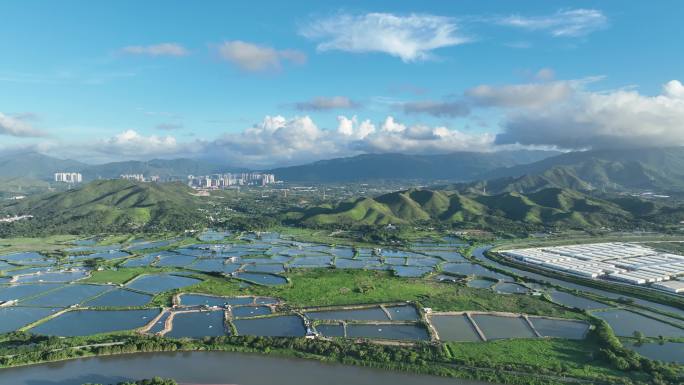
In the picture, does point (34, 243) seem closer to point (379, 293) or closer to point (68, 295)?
point (68, 295)

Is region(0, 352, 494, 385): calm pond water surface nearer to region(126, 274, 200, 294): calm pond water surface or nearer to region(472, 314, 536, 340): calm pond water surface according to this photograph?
region(472, 314, 536, 340): calm pond water surface

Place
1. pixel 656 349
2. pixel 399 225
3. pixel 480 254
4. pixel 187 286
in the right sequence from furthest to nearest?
pixel 399 225 → pixel 480 254 → pixel 187 286 → pixel 656 349

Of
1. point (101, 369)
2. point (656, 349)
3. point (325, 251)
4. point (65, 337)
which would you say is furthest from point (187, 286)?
point (656, 349)

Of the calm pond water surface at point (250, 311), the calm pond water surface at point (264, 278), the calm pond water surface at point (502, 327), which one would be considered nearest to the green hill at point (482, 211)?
the calm pond water surface at point (264, 278)

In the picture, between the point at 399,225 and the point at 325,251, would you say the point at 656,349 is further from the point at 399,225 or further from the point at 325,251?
the point at 399,225

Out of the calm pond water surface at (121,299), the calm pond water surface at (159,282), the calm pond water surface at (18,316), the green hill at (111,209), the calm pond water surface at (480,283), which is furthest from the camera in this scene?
the green hill at (111,209)

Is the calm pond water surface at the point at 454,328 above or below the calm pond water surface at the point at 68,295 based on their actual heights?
above

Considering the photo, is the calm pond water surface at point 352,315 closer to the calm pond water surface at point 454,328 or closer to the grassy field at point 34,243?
the calm pond water surface at point 454,328

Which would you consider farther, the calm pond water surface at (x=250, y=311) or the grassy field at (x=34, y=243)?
the grassy field at (x=34, y=243)
